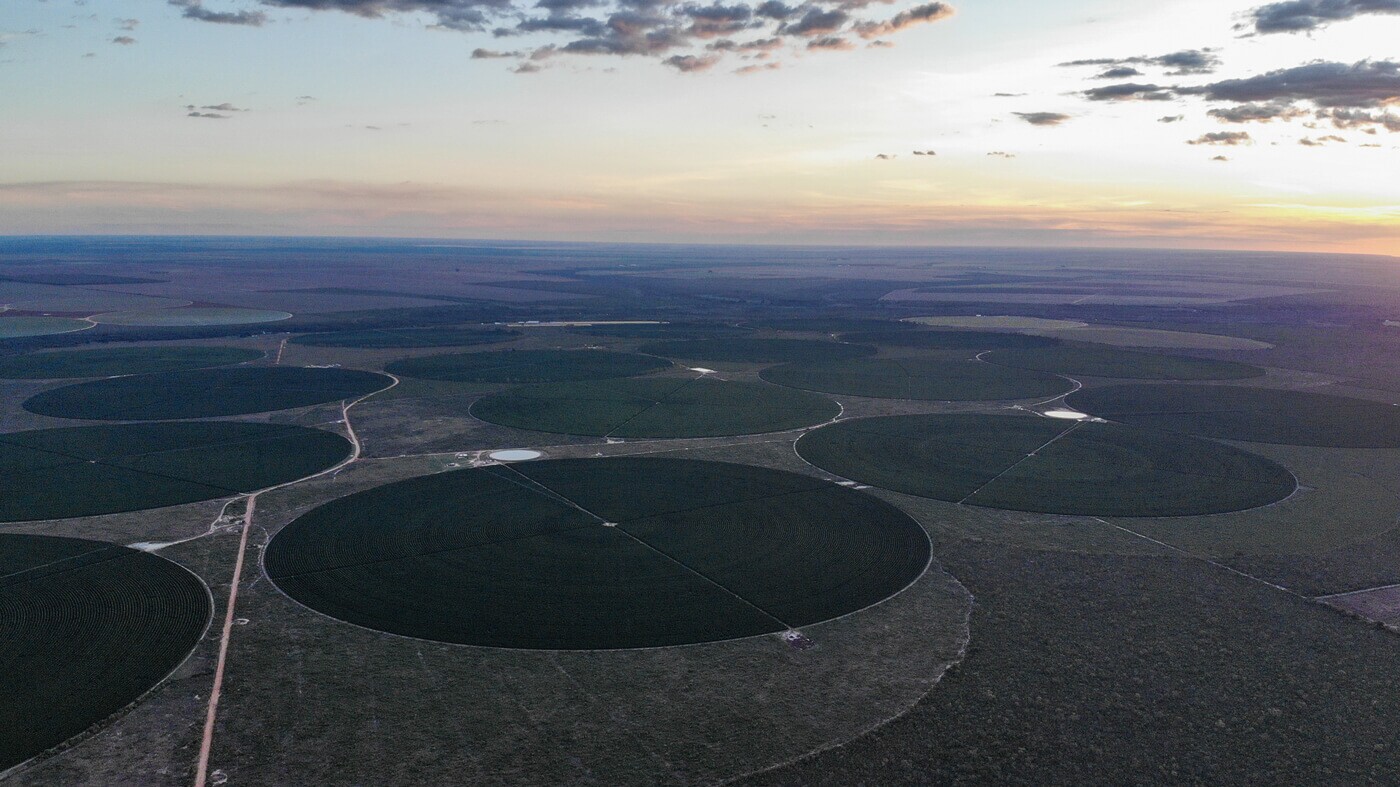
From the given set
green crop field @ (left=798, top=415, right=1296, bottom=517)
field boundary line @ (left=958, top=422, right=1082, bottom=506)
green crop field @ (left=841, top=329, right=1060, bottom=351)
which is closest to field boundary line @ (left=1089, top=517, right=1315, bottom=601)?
green crop field @ (left=798, top=415, right=1296, bottom=517)

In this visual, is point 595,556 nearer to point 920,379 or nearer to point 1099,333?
point 920,379

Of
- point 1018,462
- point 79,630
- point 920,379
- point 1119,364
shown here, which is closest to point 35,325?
point 920,379

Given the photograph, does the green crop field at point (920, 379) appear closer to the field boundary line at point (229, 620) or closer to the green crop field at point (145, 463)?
the field boundary line at point (229, 620)

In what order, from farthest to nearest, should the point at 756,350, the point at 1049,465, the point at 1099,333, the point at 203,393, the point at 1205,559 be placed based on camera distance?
the point at 1099,333 → the point at 756,350 → the point at 203,393 → the point at 1049,465 → the point at 1205,559

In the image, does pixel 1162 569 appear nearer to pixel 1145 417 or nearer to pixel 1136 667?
pixel 1136 667

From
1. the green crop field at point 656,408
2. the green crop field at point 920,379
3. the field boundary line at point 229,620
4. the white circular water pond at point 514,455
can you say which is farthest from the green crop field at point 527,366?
the white circular water pond at point 514,455

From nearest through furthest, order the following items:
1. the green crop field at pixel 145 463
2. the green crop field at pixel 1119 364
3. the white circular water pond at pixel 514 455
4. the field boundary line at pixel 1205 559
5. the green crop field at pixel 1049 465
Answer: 1. the field boundary line at pixel 1205 559
2. the green crop field at pixel 145 463
3. the green crop field at pixel 1049 465
4. the white circular water pond at pixel 514 455
5. the green crop field at pixel 1119 364
